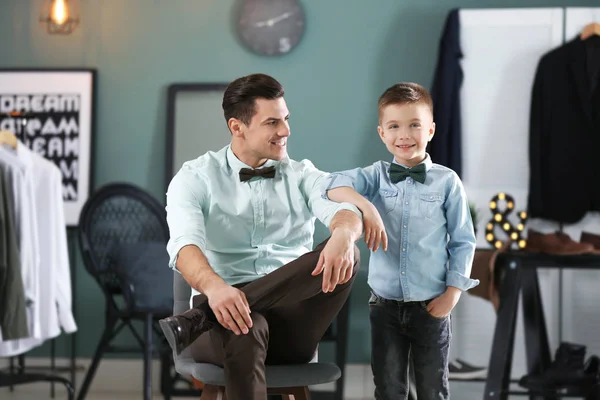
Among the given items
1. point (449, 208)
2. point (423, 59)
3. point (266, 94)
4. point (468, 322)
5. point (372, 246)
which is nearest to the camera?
point (372, 246)

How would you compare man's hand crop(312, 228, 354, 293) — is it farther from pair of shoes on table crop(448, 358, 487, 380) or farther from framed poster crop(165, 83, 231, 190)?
framed poster crop(165, 83, 231, 190)

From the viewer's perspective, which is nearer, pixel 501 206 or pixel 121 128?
pixel 501 206

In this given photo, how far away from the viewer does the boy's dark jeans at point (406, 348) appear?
1866 millimetres

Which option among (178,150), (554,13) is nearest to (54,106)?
(178,150)

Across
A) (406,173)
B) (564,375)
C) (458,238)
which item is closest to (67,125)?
(564,375)

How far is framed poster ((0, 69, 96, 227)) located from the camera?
4.45m

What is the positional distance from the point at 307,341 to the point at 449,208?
0.47 m

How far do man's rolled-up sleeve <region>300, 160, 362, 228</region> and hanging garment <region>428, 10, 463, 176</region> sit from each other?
1922 millimetres

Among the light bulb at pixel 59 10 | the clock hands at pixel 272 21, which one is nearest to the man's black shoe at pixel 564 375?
the clock hands at pixel 272 21

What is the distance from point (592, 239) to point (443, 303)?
1.98 m

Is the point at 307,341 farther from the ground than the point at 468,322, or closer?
farther from the ground

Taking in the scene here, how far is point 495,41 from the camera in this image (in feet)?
13.1

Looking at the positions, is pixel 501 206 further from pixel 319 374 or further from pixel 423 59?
pixel 319 374

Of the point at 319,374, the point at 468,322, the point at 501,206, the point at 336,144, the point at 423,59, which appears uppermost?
the point at 423,59
